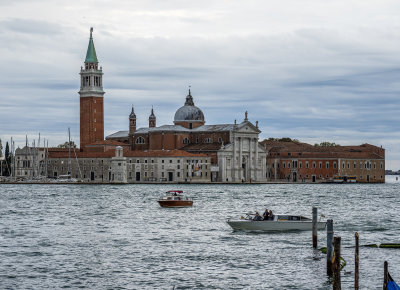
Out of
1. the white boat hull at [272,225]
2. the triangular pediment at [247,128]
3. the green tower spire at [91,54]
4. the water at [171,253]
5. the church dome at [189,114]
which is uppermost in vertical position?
the green tower spire at [91,54]

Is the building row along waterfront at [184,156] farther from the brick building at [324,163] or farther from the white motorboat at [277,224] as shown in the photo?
the white motorboat at [277,224]

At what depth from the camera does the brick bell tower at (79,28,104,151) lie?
114 metres

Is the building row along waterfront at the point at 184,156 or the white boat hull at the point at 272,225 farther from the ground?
the building row along waterfront at the point at 184,156

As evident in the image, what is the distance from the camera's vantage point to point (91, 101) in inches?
4488

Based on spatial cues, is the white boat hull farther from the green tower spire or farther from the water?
the green tower spire

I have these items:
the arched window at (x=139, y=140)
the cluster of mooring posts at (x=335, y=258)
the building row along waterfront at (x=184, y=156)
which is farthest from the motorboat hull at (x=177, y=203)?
the arched window at (x=139, y=140)

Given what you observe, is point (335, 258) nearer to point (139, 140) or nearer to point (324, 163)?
point (324, 163)

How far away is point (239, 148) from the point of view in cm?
11306

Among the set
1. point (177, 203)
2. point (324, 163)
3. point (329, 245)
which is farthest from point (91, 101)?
point (329, 245)

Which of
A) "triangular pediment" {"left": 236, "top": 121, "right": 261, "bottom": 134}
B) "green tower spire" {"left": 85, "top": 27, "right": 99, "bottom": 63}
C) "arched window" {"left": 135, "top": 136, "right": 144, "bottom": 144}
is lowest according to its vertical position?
"arched window" {"left": 135, "top": 136, "right": 144, "bottom": 144}

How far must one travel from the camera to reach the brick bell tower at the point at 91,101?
114m

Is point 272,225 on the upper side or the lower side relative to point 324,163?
Answer: lower

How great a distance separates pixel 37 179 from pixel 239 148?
28.3m

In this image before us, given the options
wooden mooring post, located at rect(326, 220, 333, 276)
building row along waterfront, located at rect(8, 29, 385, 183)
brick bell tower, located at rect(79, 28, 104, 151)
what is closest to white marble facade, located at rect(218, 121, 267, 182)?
building row along waterfront, located at rect(8, 29, 385, 183)
